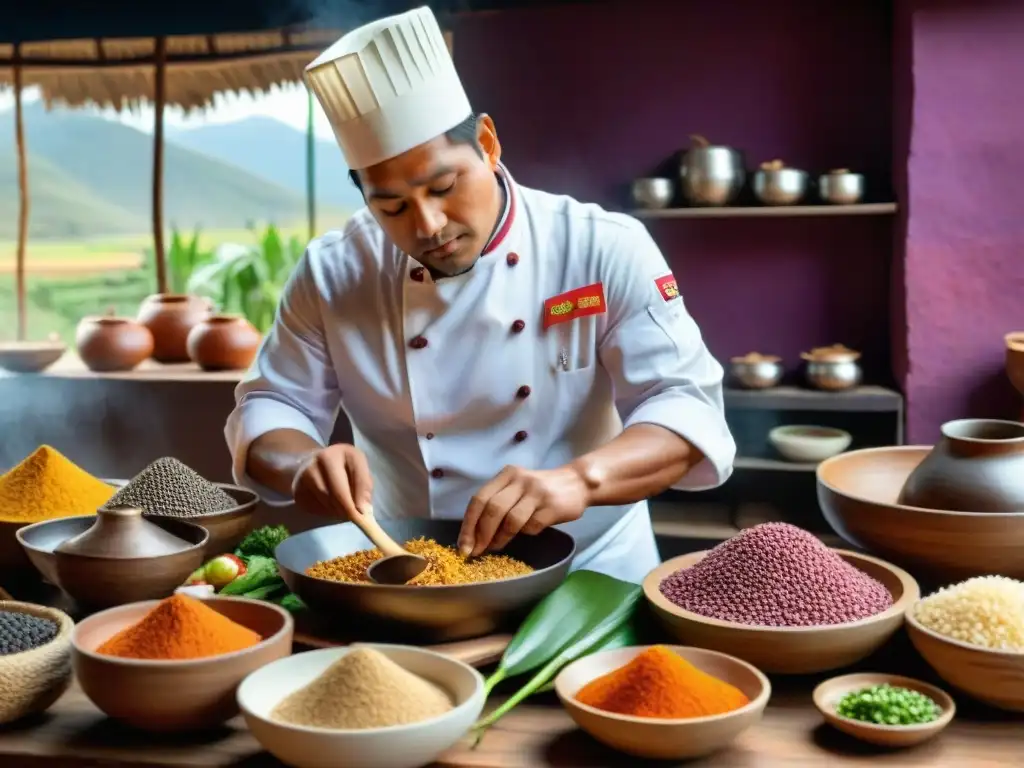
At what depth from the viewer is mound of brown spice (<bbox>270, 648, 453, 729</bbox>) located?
107 cm

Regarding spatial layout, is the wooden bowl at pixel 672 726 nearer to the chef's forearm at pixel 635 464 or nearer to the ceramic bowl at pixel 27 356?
the chef's forearm at pixel 635 464

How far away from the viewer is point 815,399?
155 inches

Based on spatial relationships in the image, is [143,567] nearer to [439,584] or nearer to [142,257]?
[439,584]

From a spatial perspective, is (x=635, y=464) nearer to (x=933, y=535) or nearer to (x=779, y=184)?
(x=933, y=535)

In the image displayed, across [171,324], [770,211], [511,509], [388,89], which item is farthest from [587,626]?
[171,324]

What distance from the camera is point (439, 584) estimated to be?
1.34 m

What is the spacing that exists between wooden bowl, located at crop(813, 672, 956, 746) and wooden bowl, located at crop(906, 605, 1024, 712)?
3cm

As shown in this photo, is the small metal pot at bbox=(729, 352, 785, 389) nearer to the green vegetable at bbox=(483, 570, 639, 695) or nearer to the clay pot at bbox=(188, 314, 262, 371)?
the clay pot at bbox=(188, 314, 262, 371)

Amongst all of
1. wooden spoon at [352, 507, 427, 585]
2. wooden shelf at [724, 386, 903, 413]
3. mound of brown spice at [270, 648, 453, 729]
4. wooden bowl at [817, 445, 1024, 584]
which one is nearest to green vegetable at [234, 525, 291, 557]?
wooden spoon at [352, 507, 427, 585]

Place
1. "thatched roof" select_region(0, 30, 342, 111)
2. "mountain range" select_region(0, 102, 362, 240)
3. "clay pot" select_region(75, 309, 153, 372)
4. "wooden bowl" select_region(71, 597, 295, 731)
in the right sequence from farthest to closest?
"mountain range" select_region(0, 102, 362, 240) → "thatched roof" select_region(0, 30, 342, 111) → "clay pot" select_region(75, 309, 153, 372) → "wooden bowl" select_region(71, 597, 295, 731)

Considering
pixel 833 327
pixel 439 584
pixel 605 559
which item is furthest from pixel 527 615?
pixel 833 327

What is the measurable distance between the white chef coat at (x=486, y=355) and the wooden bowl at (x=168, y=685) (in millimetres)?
700

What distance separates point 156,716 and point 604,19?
3729 millimetres

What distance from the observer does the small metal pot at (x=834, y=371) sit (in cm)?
394
